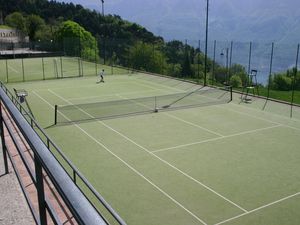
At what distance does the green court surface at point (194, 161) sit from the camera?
32.1 ft

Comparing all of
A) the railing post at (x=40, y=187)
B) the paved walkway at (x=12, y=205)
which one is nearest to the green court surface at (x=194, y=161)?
the paved walkway at (x=12, y=205)

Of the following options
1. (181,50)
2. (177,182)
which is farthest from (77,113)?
(181,50)

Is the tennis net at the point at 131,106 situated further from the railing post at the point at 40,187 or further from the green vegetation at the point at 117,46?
the railing post at the point at 40,187

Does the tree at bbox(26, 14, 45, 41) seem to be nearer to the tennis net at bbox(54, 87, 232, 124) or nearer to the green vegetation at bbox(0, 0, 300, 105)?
the green vegetation at bbox(0, 0, 300, 105)

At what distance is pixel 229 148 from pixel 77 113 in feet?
29.6

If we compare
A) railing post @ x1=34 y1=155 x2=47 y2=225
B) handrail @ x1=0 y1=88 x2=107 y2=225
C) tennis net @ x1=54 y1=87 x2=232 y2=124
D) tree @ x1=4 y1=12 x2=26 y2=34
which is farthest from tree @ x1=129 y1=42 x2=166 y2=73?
handrail @ x1=0 y1=88 x2=107 y2=225

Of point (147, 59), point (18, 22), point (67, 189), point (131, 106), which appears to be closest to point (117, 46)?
point (147, 59)

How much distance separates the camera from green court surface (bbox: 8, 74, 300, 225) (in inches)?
385

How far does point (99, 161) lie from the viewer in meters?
13.3

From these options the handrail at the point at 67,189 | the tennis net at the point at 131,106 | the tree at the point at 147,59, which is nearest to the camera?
the handrail at the point at 67,189

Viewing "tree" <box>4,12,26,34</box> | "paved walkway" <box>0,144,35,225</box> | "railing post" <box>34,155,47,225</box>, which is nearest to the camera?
"railing post" <box>34,155,47,225</box>

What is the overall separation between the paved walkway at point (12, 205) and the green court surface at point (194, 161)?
18.6 feet

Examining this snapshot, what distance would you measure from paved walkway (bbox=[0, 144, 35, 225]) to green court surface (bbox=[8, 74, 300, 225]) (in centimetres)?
568

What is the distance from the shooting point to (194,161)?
1323 cm
